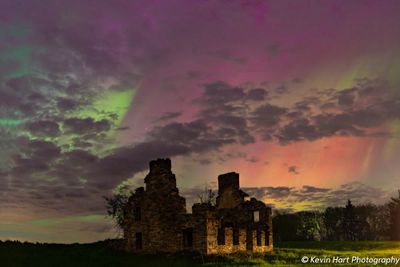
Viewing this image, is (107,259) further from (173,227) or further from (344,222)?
(344,222)

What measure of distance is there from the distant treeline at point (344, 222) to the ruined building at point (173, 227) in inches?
2063

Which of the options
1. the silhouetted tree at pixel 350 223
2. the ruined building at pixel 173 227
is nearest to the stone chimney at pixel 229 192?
the ruined building at pixel 173 227

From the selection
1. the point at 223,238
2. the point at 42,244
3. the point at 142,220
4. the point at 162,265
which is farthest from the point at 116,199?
the point at 162,265

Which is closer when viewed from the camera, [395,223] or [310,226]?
[395,223]

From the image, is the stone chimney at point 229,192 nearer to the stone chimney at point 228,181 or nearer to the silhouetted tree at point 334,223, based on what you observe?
the stone chimney at point 228,181

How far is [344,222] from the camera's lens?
10044cm

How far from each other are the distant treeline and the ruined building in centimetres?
5241

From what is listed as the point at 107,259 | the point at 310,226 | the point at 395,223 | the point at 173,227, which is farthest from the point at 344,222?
the point at 107,259

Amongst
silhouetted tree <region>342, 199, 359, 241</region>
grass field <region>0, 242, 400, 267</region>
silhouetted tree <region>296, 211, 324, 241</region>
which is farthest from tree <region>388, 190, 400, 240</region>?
grass field <region>0, 242, 400, 267</region>

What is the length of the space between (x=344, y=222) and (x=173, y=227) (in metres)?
67.9

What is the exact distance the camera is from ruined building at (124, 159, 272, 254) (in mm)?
40156

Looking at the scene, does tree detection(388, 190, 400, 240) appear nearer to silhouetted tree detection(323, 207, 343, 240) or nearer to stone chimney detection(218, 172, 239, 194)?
silhouetted tree detection(323, 207, 343, 240)

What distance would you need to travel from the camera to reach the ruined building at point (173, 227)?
40156 millimetres

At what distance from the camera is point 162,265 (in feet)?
114
